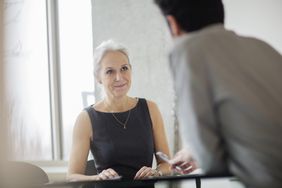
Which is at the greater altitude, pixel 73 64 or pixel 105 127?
pixel 73 64

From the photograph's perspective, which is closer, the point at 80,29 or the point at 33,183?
the point at 33,183

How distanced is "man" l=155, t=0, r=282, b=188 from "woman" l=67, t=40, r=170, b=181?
748 millimetres

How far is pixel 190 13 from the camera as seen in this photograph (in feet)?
2.49

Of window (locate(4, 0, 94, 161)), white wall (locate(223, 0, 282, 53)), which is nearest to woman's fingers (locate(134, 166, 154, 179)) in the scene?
white wall (locate(223, 0, 282, 53))

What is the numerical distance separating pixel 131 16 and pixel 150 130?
2.87ft

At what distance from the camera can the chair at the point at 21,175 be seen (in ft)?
2.17

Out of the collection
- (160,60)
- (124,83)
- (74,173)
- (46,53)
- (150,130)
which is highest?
(46,53)

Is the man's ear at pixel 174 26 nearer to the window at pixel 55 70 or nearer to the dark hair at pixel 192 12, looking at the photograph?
the dark hair at pixel 192 12

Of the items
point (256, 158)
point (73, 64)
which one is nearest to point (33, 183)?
point (256, 158)

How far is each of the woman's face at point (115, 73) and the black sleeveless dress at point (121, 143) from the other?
111 millimetres

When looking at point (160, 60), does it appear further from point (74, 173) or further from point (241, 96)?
point (241, 96)

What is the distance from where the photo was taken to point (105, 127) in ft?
5.14

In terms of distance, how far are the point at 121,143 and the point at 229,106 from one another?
2.97ft

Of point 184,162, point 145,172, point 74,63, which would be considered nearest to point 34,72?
point 74,63
